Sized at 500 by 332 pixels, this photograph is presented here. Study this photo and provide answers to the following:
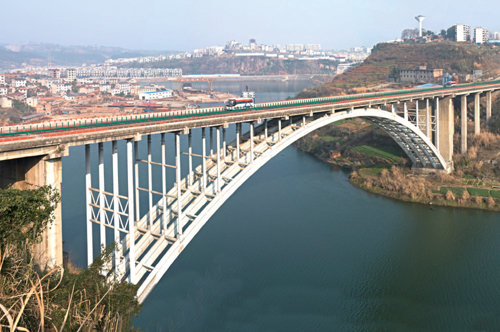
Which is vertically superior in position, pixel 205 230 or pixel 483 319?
pixel 205 230

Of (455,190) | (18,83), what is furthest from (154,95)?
(455,190)

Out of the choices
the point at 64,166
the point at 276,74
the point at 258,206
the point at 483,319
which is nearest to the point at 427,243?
the point at 483,319

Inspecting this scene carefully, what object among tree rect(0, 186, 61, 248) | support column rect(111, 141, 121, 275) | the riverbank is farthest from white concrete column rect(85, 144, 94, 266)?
the riverbank

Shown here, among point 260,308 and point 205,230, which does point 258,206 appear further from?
point 260,308

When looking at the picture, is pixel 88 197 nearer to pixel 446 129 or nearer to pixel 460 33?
pixel 446 129

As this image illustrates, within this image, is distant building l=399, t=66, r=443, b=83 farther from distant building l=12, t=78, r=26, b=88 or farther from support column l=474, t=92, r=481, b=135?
distant building l=12, t=78, r=26, b=88

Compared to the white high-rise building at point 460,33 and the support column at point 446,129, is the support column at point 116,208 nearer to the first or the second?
the support column at point 446,129

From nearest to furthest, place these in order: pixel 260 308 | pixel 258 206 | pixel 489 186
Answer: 1. pixel 260 308
2. pixel 258 206
3. pixel 489 186
